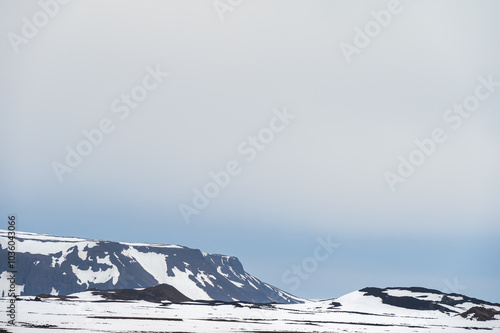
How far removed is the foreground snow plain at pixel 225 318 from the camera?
84.4 m

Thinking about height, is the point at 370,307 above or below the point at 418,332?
above

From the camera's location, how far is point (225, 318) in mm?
118938

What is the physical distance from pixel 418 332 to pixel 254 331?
28.2m

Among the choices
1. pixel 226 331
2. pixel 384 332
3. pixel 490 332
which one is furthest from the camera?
pixel 490 332

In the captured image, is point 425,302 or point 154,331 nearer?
point 154,331

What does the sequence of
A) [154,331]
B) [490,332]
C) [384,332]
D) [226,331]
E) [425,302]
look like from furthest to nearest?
[425,302], [490,332], [384,332], [226,331], [154,331]

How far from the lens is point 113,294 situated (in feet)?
611

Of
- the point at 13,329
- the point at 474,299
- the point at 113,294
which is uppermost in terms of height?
the point at 113,294

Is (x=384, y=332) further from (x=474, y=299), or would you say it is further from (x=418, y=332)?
(x=474, y=299)

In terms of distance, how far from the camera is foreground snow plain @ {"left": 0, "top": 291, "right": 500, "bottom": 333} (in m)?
84.4

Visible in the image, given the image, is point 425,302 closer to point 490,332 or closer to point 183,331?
point 490,332

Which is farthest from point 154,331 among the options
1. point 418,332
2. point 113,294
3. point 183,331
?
point 113,294

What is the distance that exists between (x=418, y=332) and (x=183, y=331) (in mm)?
39360

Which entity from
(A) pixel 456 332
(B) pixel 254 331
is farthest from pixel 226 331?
(A) pixel 456 332
